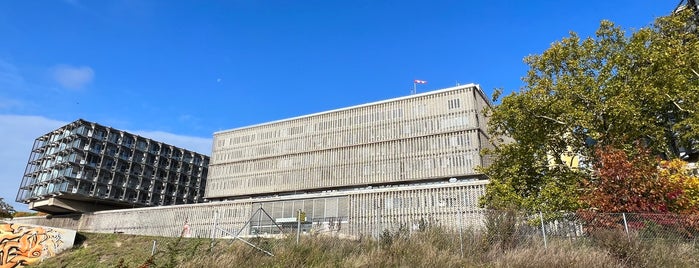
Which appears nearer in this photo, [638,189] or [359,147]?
[638,189]

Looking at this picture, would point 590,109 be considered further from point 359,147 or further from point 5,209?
point 5,209

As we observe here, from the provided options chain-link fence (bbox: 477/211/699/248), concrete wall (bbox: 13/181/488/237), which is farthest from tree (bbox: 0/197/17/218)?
chain-link fence (bbox: 477/211/699/248)

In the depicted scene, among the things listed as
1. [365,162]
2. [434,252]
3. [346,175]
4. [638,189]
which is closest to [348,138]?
[365,162]

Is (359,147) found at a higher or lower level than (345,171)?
higher

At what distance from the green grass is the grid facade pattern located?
4182 cm

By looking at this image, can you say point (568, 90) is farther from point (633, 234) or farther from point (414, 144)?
point (414, 144)

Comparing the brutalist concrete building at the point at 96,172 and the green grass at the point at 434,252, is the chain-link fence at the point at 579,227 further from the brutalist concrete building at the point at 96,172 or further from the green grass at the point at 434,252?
the brutalist concrete building at the point at 96,172

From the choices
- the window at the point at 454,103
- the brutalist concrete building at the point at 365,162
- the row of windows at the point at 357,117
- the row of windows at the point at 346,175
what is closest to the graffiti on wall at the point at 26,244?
the brutalist concrete building at the point at 365,162

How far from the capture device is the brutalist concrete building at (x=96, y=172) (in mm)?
72375

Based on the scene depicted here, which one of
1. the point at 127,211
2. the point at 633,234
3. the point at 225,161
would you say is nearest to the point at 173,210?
the point at 127,211

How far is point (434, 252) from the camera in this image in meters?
11.3

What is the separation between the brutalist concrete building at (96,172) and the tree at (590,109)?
71.1m

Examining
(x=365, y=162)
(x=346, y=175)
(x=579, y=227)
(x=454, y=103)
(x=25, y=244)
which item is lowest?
(x=25, y=244)

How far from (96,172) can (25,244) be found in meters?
42.8
